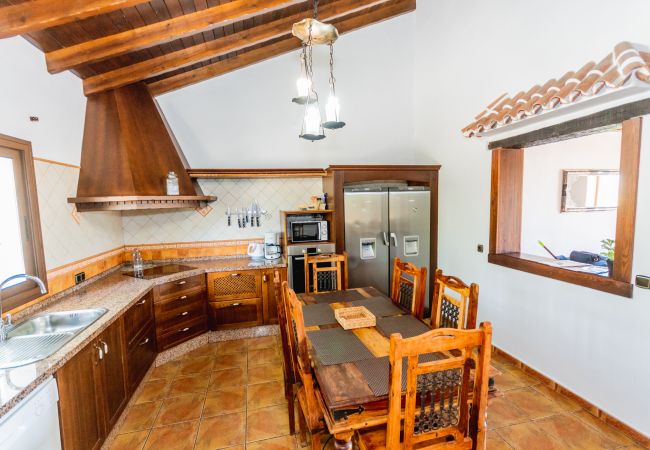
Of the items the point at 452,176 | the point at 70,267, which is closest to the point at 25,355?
the point at 70,267

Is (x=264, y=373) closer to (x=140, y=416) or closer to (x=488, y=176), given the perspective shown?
(x=140, y=416)

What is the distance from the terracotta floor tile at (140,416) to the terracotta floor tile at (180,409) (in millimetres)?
48

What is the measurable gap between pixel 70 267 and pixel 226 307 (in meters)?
1.44

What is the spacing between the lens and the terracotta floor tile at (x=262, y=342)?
3312mm

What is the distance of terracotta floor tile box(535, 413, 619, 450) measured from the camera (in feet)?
6.30

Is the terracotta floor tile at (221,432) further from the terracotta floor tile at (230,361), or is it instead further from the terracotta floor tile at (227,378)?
the terracotta floor tile at (230,361)

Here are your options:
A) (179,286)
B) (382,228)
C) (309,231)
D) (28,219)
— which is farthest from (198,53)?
(382,228)

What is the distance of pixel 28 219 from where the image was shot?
6.75 feet

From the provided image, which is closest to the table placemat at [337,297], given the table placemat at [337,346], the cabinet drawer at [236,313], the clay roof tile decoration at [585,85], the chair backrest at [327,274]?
the chair backrest at [327,274]

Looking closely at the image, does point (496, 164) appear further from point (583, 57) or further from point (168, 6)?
point (168, 6)

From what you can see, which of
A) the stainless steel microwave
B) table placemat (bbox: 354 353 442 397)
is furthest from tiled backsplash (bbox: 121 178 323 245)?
table placemat (bbox: 354 353 442 397)

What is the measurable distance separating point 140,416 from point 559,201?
4.47m

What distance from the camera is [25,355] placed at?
1619 millimetres

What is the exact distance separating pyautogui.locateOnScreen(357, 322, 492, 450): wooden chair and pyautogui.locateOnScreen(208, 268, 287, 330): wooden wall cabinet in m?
2.23
